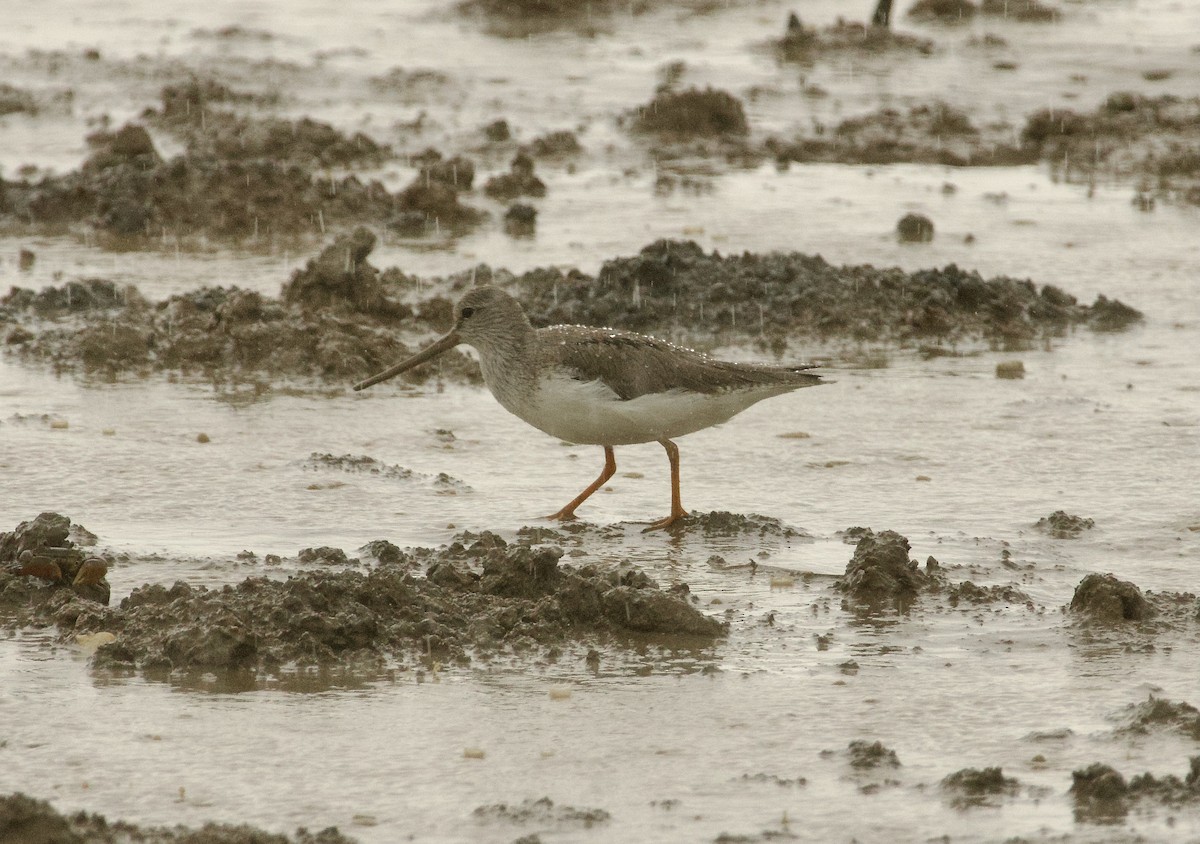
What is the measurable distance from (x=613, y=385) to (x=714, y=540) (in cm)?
83

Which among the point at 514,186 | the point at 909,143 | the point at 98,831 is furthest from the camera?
the point at 909,143

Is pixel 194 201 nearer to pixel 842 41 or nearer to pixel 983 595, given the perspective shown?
pixel 983 595

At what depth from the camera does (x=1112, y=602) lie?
6.45m

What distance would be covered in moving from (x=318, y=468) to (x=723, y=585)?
234 cm

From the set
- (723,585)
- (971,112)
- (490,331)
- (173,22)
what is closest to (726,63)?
(971,112)

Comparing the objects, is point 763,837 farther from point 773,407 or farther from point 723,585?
point 773,407

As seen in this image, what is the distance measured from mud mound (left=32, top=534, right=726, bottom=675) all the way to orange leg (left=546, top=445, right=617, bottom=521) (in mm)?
1136

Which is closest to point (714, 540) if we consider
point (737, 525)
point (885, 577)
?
point (737, 525)

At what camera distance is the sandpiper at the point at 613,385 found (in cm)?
788

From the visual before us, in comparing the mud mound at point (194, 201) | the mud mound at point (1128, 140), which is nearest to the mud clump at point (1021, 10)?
the mud mound at point (1128, 140)

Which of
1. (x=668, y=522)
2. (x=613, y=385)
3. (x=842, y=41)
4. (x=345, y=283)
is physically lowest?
(x=668, y=522)

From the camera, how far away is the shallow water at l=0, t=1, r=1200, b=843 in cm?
515

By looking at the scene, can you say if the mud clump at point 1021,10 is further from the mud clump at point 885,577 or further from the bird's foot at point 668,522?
the mud clump at point 885,577

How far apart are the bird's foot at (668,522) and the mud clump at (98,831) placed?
3.13m
